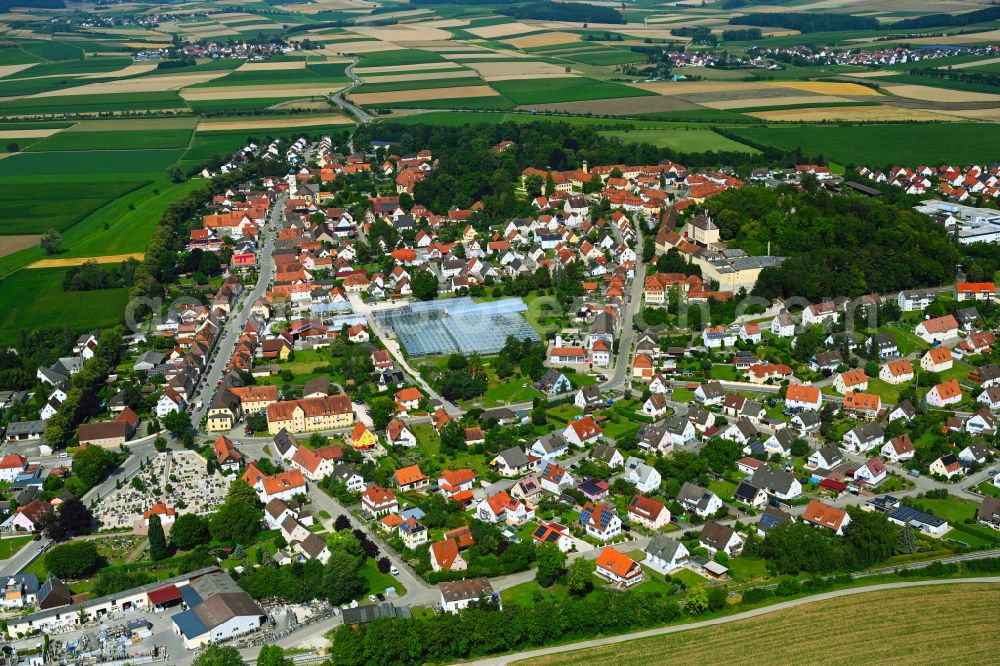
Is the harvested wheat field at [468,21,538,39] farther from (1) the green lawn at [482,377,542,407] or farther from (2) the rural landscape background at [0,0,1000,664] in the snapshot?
(1) the green lawn at [482,377,542,407]

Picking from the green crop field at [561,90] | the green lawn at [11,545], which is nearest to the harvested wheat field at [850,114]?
→ the green crop field at [561,90]

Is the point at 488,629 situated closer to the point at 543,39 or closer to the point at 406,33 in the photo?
the point at 543,39

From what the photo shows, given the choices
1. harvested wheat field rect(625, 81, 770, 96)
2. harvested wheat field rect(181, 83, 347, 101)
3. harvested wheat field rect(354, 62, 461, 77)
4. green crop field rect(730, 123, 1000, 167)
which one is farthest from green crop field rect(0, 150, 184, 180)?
harvested wheat field rect(625, 81, 770, 96)

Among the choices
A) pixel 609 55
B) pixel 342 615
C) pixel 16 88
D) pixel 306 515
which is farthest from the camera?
pixel 609 55

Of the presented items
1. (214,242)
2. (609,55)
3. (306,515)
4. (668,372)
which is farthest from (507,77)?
(306,515)

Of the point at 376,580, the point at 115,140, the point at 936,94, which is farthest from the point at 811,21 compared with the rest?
the point at 376,580

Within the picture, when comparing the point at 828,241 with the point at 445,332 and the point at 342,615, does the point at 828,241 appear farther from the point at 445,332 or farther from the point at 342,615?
the point at 342,615
